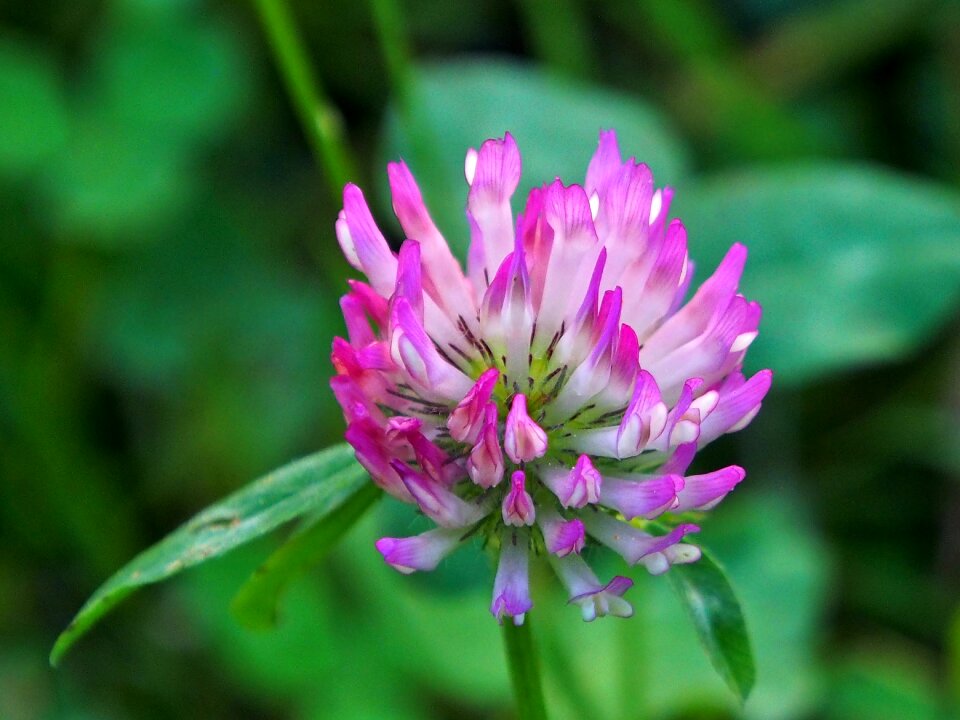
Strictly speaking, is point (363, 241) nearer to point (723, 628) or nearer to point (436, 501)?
point (436, 501)

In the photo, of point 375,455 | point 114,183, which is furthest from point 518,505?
point 114,183

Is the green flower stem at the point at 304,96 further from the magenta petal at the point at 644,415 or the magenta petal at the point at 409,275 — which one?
the magenta petal at the point at 644,415

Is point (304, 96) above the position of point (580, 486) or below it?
above

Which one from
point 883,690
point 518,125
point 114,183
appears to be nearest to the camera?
point 518,125

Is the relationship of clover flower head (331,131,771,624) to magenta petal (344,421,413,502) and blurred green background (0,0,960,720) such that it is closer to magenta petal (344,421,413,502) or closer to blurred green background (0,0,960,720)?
magenta petal (344,421,413,502)

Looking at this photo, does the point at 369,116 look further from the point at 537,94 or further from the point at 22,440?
the point at 22,440

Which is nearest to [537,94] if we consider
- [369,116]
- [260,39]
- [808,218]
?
[808,218]

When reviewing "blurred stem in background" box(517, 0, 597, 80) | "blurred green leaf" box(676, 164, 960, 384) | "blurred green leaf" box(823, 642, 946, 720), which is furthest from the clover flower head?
"blurred stem in background" box(517, 0, 597, 80)

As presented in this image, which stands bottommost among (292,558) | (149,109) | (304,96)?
(292,558)
